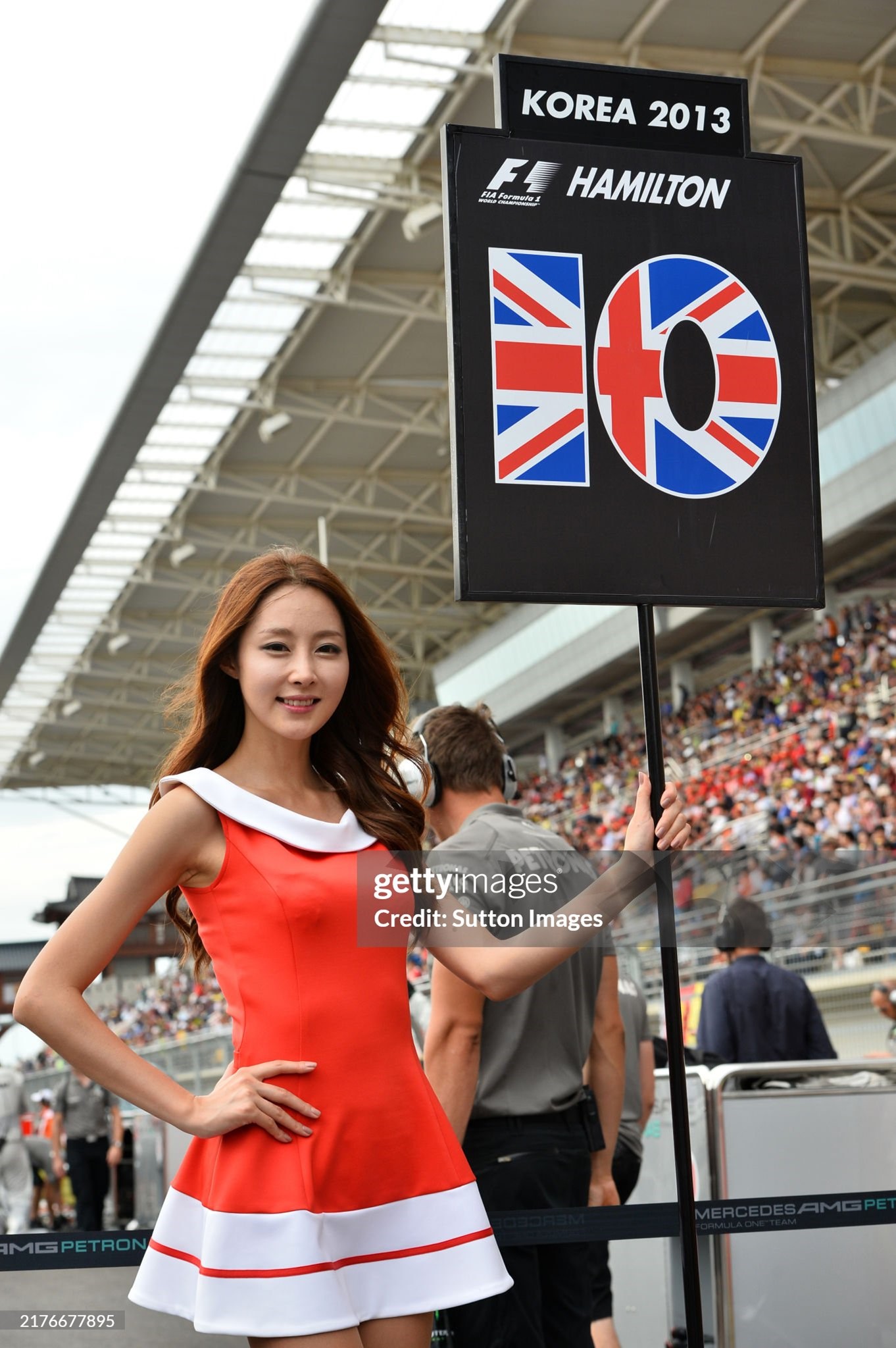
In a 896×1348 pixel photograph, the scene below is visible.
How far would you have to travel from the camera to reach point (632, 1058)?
4.48 meters

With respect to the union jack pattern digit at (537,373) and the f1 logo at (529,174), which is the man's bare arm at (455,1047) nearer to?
the union jack pattern digit at (537,373)

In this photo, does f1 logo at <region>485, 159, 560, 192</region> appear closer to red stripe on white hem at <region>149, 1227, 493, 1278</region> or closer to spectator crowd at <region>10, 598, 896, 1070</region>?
red stripe on white hem at <region>149, 1227, 493, 1278</region>

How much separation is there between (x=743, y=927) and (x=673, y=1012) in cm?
119

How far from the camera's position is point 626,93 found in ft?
8.04

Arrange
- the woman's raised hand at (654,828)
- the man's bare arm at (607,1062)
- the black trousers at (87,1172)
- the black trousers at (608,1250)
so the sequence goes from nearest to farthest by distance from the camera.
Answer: the woman's raised hand at (654,828), the man's bare arm at (607,1062), the black trousers at (608,1250), the black trousers at (87,1172)

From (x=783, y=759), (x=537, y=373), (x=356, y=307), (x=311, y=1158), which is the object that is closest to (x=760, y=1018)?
(x=537, y=373)

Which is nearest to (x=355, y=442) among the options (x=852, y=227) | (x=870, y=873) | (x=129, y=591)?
(x=129, y=591)

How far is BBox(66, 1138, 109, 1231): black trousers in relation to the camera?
9.20 m

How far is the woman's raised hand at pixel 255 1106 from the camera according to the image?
67.9 inches

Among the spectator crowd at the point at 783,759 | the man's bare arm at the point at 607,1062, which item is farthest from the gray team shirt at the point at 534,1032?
the spectator crowd at the point at 783,759

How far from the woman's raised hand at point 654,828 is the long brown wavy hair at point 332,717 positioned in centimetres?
30

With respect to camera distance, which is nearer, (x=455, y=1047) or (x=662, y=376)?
(x=662, y=376)

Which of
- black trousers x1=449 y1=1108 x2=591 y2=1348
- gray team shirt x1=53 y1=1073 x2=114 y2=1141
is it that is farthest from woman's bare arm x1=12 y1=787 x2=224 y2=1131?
gray team shirt x1=53 y1=1073 x2=114 y2=1141

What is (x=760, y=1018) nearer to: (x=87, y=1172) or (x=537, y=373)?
(x=537, y=373)
